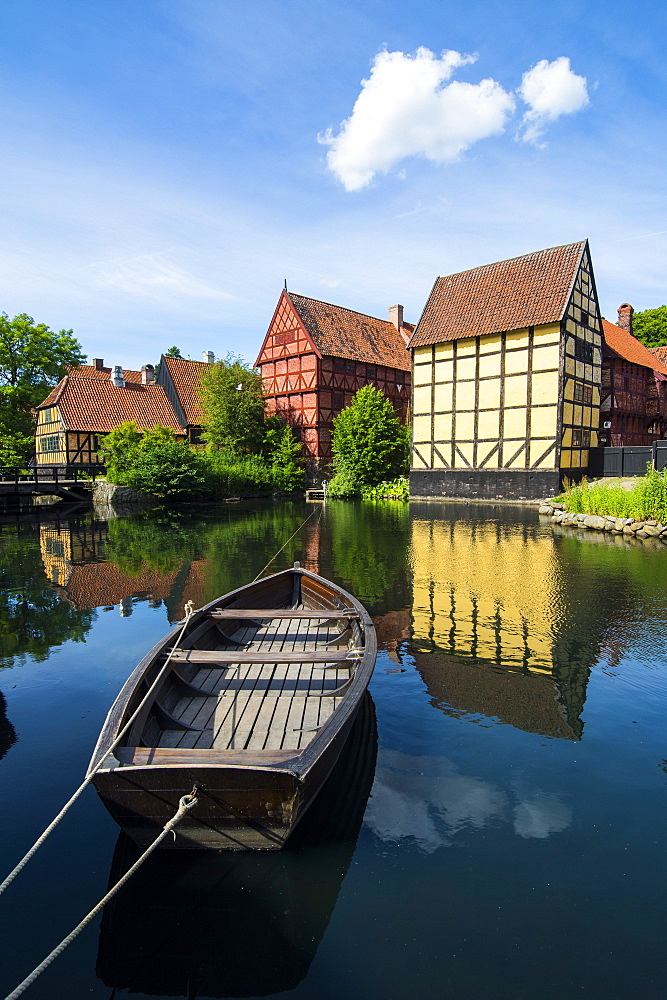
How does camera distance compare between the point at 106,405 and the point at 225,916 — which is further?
the point at 106,405

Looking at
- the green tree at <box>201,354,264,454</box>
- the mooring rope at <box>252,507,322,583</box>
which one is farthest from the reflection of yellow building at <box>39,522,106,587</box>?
the green tree at <box>201,354,264,454</box>

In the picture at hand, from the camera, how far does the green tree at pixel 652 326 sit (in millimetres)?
49594

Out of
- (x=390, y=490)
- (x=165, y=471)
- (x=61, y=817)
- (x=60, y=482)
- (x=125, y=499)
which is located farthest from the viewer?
(x=390, y=490)

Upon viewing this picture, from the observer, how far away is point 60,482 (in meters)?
31.2

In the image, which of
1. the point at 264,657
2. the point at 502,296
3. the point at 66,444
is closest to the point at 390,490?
the point at 502,296

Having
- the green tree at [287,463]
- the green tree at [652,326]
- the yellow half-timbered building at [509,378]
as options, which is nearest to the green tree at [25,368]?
the green tree at [287,463]

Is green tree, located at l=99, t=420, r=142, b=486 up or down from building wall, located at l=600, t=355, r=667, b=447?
down

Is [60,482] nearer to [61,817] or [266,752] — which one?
[61,817]

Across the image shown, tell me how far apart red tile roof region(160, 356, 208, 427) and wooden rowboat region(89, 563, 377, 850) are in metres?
34.2

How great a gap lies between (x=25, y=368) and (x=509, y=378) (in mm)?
33344

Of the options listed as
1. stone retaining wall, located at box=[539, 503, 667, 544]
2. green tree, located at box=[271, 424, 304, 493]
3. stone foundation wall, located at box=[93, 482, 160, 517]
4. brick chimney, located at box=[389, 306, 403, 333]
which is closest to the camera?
stone retaining wall, located at box=[539, 503, 667, 544]

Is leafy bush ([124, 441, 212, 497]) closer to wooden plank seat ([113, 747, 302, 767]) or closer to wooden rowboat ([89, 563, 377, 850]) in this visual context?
wooden rowboat ([89, 563, 377, 850])

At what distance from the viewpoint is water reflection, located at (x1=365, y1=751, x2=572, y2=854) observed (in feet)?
13.4

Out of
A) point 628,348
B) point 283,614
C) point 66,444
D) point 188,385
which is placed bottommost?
point 283,614
